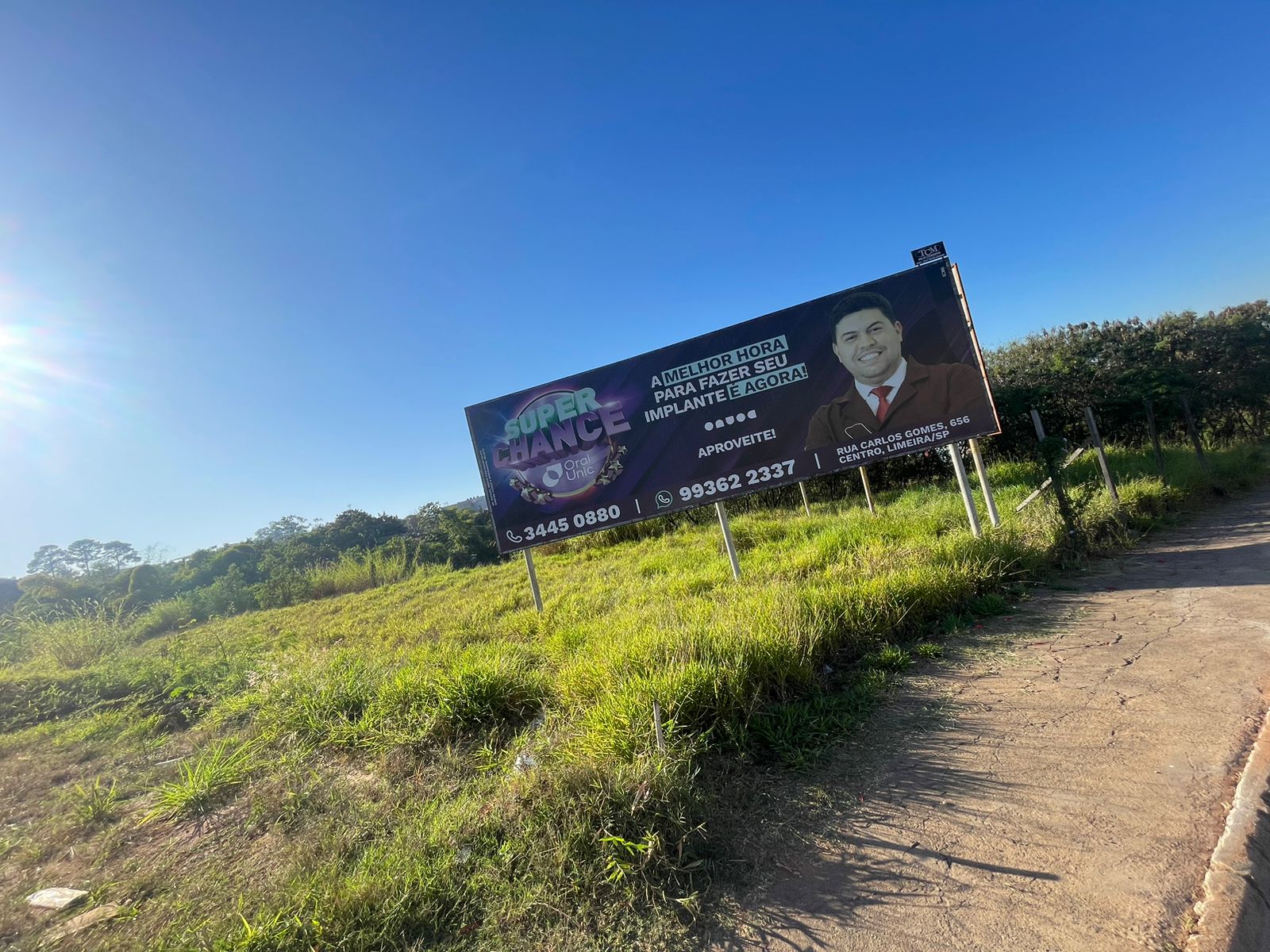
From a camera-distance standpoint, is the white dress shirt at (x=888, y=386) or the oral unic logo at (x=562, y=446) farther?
the oral unic logo at (x=562, y=446)

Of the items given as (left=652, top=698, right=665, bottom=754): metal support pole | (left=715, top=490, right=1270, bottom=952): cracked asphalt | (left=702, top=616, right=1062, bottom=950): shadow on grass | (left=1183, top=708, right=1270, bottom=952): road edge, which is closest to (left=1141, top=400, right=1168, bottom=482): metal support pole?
(left=715, top=490, right=1270, bottom=952): cracked asphalt

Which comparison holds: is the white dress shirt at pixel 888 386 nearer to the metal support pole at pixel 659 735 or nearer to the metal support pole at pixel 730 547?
the metal support pole at pixel 730 547

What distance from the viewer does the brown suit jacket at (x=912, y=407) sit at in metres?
6.12

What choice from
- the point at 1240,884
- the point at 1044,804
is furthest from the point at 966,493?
the point at 1240,884

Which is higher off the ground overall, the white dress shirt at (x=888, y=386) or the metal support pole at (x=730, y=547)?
the white dress shirt at (x=888, y=386)

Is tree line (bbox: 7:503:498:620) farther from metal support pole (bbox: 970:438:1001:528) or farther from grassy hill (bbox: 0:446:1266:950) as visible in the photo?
metal support pole (bbox: 970:438:1001:528)

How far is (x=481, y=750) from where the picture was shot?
3125 millimetres

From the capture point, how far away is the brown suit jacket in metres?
6.12

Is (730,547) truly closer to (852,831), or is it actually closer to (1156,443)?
(852,831)

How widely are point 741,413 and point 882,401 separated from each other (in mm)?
1616

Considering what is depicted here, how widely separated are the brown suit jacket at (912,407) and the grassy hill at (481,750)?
50.9 inches

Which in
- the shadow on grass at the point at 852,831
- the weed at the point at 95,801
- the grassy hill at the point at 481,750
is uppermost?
the weed at the point at 95,801

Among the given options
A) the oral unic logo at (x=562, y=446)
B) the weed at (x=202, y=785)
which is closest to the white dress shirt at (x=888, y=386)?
the oral unic logo at (x=562, y=446)

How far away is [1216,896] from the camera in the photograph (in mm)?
1644
